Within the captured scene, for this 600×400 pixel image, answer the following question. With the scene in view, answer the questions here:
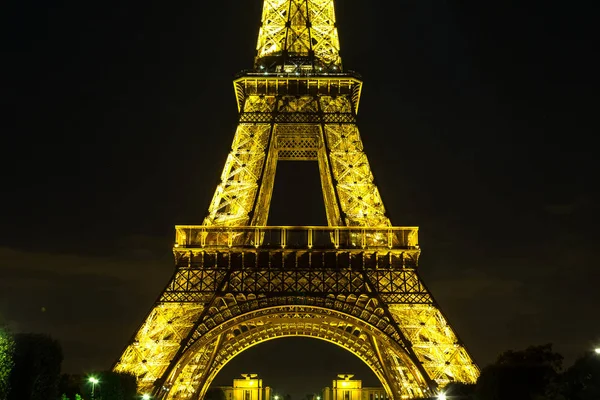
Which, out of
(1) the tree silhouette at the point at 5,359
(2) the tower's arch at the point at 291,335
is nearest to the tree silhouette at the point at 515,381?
(2) the tower's arch at the point at 291,335

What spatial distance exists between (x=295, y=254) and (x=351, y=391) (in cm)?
5199

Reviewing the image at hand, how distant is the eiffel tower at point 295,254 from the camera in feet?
109

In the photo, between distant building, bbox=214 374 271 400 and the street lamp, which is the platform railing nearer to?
the street lamp

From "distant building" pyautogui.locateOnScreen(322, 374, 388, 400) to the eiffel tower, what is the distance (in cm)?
4237

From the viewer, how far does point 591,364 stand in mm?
26094

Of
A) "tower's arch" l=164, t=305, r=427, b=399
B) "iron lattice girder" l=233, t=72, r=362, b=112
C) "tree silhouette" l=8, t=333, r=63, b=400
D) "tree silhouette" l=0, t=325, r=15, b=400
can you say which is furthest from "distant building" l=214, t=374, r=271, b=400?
"tree silhouette" l=0, t=325, r=15, b=400

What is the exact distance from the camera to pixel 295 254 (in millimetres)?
35656

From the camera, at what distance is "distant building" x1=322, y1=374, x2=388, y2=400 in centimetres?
8350

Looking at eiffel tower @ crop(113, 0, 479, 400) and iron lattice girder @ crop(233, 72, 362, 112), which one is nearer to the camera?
eiffel tower @ crop(113, 0, 479, 400)

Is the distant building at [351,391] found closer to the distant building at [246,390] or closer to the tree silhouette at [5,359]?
the distant building at [246,390]

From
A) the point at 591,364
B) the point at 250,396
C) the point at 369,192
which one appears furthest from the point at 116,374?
the point at 250,396

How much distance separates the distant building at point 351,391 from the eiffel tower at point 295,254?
139ft

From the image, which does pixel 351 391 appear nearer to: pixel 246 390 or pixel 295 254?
pixel 246 390

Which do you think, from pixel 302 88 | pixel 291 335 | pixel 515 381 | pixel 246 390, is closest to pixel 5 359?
pixel 515 381
